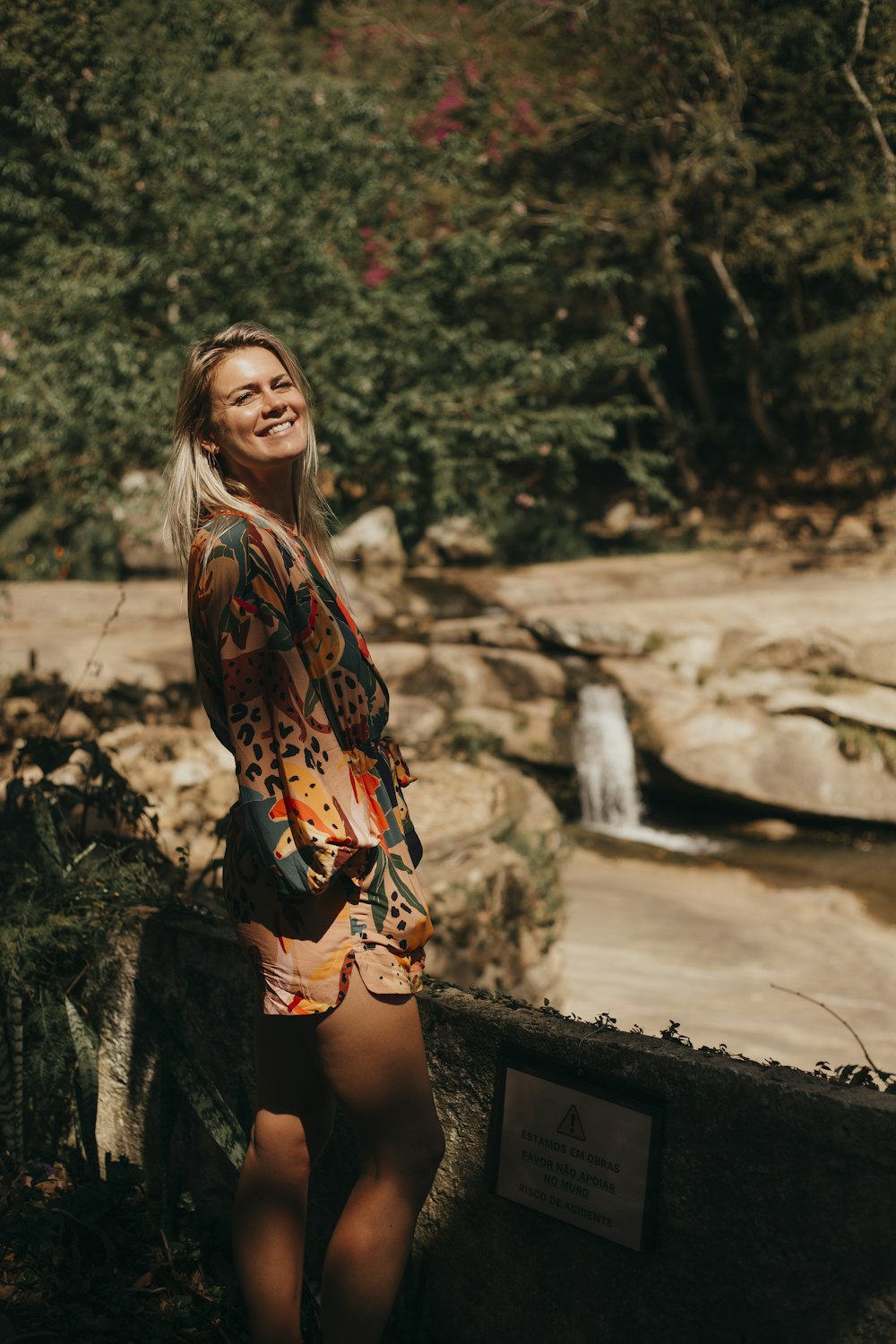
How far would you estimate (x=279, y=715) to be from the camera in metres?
1.61

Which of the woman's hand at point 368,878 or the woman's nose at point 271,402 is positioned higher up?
the woman's nose at point 271,402

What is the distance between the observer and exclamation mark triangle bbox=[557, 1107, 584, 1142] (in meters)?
1.84

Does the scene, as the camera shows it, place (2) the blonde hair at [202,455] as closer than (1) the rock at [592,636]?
Yes

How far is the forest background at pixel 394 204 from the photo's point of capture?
6.40 m

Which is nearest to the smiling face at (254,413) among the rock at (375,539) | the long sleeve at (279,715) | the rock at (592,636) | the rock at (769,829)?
the long sleeve at (279,715)

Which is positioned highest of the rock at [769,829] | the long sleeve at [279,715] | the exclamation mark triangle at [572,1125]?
the long sleeve at [279,715]

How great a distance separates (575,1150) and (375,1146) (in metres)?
0.36

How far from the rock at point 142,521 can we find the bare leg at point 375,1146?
454cm

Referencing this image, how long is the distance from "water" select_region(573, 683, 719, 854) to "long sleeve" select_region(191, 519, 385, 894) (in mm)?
8079

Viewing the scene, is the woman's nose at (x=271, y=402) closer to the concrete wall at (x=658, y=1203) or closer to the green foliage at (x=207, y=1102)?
the concrete wall at (x=658, y=1203)

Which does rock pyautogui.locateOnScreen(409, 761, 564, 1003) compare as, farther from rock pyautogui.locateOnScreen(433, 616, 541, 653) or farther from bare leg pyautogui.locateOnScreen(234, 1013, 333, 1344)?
rock pyautogui.locateOnScreen(433, 616, 541, 653)

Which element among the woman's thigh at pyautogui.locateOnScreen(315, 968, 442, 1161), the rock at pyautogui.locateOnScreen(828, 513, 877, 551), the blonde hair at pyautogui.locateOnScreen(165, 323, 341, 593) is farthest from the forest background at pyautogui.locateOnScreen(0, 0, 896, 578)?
the woman's thigh at pyautogui.locateOnScreen(315, 968, 442, 1161)

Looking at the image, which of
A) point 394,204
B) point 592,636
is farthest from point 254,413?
point 592,636

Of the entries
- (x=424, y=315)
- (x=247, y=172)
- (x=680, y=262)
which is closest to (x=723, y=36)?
(x=424, y=315)
